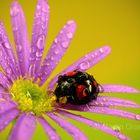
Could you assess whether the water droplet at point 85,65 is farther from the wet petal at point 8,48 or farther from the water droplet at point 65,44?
the wet petal at point 8,48

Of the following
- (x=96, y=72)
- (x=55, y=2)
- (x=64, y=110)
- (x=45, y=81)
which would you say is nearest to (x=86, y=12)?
(x=55, y=2)

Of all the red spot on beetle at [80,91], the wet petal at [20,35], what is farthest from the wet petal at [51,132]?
the wet petal at [20,35]

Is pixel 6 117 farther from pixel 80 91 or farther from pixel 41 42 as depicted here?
pixel 41 42

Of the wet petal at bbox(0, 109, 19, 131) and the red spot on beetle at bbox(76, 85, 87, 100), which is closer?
the wet petal at bbox(0, 109, 19, 131)

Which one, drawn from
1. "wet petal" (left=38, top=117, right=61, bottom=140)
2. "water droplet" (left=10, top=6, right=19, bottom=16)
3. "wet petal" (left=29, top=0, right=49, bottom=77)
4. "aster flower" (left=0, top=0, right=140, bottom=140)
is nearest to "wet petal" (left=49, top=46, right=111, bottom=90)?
"aster flower" (left=0, top=0, right=140, bottom=140)

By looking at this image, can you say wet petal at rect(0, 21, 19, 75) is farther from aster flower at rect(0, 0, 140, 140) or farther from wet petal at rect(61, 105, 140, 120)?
wet petal at rect(61, 105, 140, 120)

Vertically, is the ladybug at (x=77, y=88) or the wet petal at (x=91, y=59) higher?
the wet petal at (x=91, y=59)
